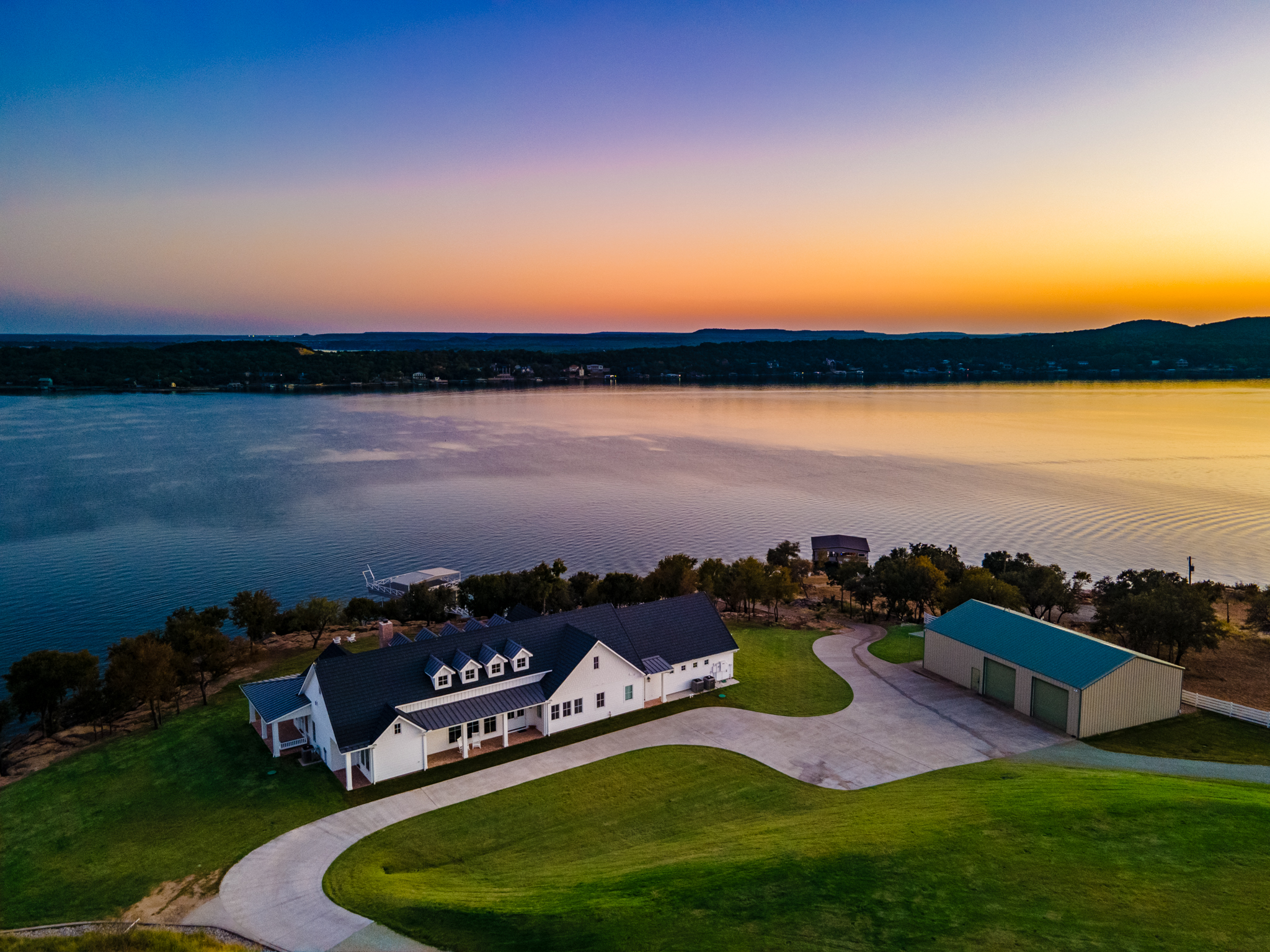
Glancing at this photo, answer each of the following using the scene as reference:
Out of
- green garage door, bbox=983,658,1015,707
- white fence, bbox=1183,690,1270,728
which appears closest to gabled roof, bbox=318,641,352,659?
green garage door, bbox=983,658,1015,707

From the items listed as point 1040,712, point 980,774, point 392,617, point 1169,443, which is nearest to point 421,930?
point 980,774

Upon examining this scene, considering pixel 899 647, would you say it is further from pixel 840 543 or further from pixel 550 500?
pixel 550 500

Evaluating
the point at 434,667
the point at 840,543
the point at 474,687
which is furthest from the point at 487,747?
the point at 840,543

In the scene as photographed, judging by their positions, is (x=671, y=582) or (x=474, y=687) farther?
(x=671, y=582)

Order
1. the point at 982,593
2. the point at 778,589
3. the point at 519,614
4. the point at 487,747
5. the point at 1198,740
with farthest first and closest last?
the point at 778,589, the point at 982,593, the point at 519,614, the point at 487,747, the point at 1198,740

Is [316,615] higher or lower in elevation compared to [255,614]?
lower

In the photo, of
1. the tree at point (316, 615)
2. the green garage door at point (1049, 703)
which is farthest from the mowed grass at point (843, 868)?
the tree at point (316, 615)

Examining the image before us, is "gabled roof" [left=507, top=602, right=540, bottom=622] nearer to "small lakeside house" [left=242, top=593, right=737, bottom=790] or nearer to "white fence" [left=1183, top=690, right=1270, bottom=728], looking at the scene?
"small lakeside house" [left=242, top=593, right=737, bottom=790]
